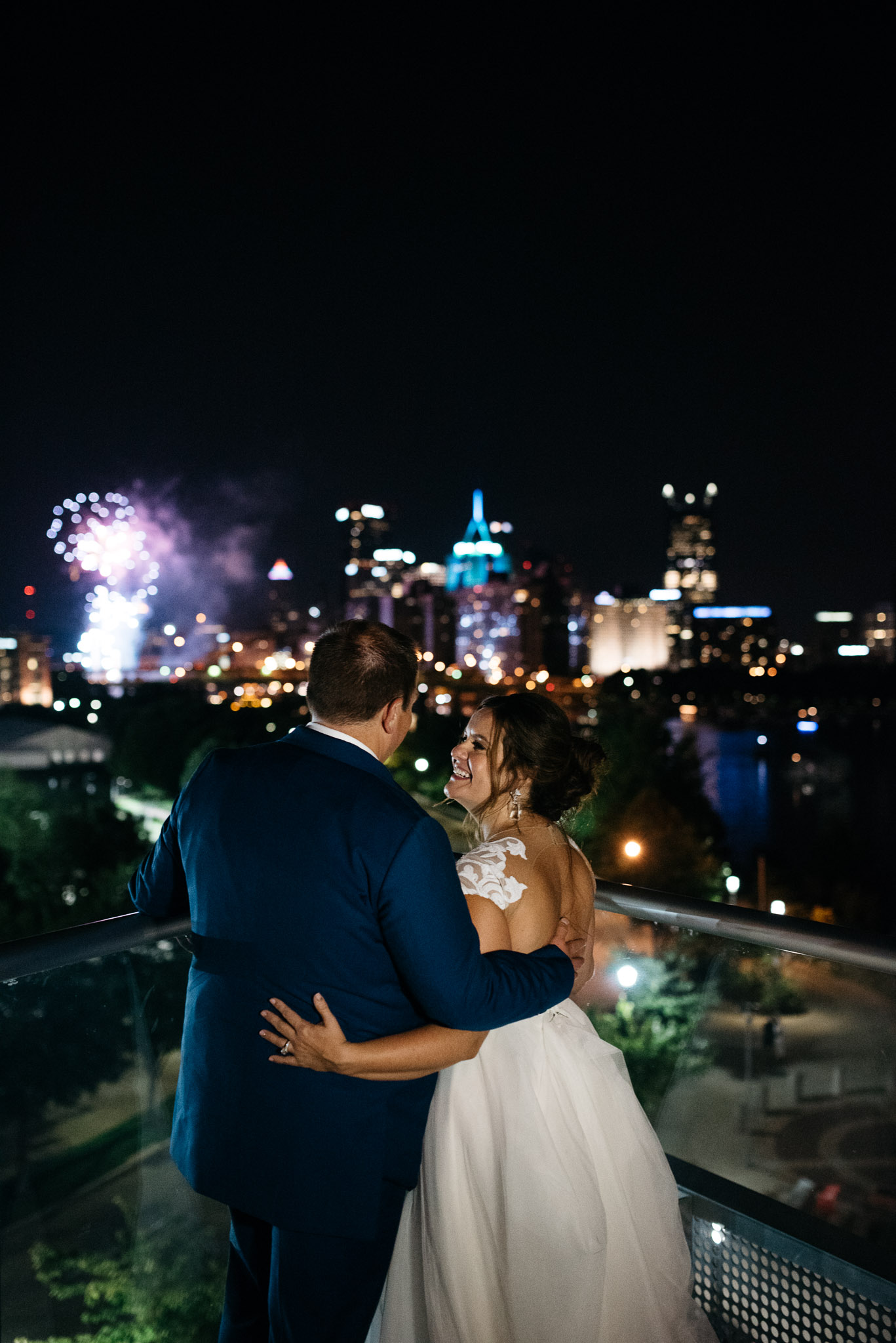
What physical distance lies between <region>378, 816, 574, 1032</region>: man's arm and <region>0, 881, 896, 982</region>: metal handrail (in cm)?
84

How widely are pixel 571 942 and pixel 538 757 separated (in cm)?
42

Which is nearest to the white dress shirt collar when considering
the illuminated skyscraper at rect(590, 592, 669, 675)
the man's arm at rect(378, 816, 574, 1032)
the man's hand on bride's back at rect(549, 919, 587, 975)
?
the man's arm at rect(378, 816, 574, 1032)

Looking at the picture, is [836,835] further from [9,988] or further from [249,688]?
[249,688]

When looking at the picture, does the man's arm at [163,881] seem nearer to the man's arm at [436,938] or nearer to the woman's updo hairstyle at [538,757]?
the man's arm at [436,938]

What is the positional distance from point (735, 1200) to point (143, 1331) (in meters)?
1.60

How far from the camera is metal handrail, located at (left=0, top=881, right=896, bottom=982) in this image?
1.96 meters

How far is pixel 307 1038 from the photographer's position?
5.12 ft

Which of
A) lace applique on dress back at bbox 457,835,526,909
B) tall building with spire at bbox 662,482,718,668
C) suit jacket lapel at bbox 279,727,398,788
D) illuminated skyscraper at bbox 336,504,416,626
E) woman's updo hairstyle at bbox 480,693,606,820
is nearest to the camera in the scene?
suit jacket lapel at bbox 279,727,398,788

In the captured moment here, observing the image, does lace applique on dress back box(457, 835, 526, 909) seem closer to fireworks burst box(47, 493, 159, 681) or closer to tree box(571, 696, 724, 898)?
tree box(571, 696, 724, 898)

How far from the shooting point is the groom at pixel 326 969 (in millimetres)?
1527

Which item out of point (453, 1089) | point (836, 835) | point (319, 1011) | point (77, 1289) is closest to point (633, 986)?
point (453, 1089)

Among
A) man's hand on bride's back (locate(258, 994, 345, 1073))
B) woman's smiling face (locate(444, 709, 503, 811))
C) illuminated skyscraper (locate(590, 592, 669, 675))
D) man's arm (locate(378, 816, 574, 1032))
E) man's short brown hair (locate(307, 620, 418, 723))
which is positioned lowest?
man's hand on bride's back (locate(258, 994, 345, 1073))

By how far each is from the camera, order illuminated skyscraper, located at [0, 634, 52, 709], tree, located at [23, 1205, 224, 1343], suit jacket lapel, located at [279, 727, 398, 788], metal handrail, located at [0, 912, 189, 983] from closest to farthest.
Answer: suit jacket lapel, located at [279, 727, 398, 788], metal handrail, located at [0, 912, 189, 983], tree, located at [23, 1205, 224, 1343], illuminated skyscraper, located at [0, 634, 52, 709]

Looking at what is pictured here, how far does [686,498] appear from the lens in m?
172
